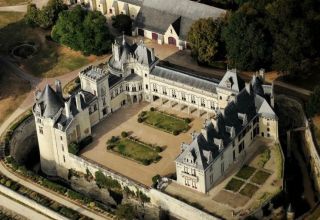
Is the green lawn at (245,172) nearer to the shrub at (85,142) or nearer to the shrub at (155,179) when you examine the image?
the shrub at (155,179)

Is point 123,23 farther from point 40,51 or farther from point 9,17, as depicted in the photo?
point 9,17

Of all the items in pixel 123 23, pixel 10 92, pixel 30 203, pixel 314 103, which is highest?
pixel 123 23

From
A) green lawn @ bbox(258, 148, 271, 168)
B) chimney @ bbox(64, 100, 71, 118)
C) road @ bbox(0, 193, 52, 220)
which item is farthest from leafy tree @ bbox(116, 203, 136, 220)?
green lawn @ bbox(258, 148, 271, 168)

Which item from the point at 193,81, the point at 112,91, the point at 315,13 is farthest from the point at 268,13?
the point at 112,91

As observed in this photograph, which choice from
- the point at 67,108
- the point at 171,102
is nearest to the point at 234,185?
the point at 171,102

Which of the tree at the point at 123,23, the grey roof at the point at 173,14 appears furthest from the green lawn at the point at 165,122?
the tree at the point at 123,23

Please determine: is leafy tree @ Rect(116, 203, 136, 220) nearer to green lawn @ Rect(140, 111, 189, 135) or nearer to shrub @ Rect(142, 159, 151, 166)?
shrub @ Rect(142, 159, 151, 166)

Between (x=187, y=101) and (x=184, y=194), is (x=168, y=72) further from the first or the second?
(x=184, y=194)
